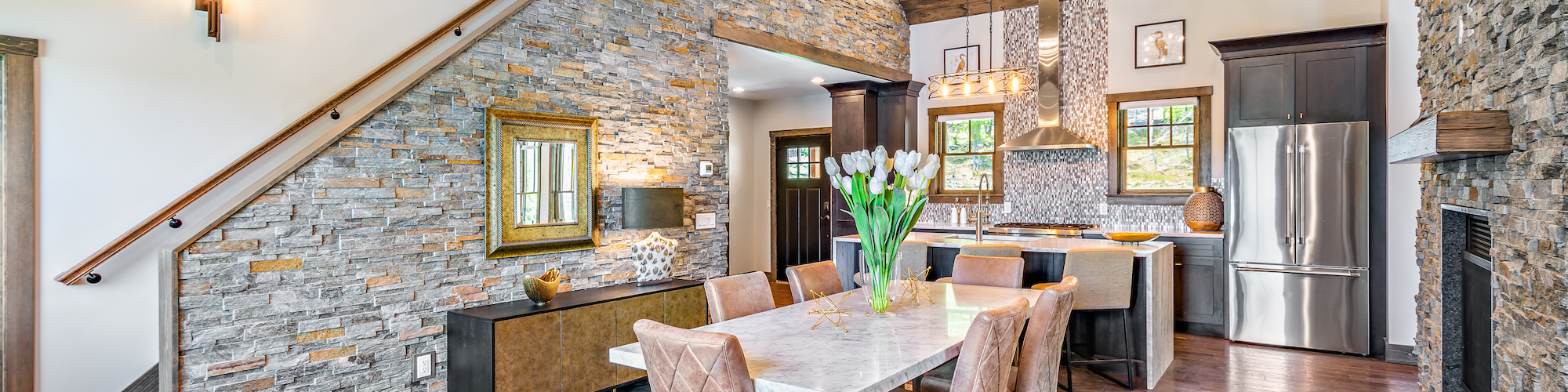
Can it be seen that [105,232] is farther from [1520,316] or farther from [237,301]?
[1520,316]

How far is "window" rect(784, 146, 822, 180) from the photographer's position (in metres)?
8.95

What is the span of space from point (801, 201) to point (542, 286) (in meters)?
5.31

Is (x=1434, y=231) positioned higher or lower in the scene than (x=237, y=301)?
higher

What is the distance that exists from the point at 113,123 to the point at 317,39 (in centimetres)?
81

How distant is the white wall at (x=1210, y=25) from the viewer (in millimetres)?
6078

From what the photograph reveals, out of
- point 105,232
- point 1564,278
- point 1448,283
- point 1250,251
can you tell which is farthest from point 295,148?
point 1250,251

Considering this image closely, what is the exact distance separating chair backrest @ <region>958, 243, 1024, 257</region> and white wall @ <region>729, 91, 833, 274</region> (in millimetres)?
4529

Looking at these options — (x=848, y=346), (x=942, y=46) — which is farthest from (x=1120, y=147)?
(x=848, y=346)

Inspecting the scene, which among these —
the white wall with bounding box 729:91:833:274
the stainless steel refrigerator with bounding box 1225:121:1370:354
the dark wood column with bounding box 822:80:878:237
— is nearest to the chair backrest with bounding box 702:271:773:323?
the stainless steel refrigerator with bounding box 1225:121:1370:354

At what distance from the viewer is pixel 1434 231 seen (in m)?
3.39

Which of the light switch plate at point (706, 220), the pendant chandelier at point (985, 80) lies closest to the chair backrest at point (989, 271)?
the light switch plate at point (706, 220)

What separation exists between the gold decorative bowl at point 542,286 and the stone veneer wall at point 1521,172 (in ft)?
12.1

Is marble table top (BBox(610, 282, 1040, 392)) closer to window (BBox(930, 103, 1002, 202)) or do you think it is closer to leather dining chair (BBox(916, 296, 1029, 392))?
leather dining chair (BBox(916, 296, 1029, 392))

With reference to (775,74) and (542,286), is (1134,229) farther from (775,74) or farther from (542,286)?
(542,286)
